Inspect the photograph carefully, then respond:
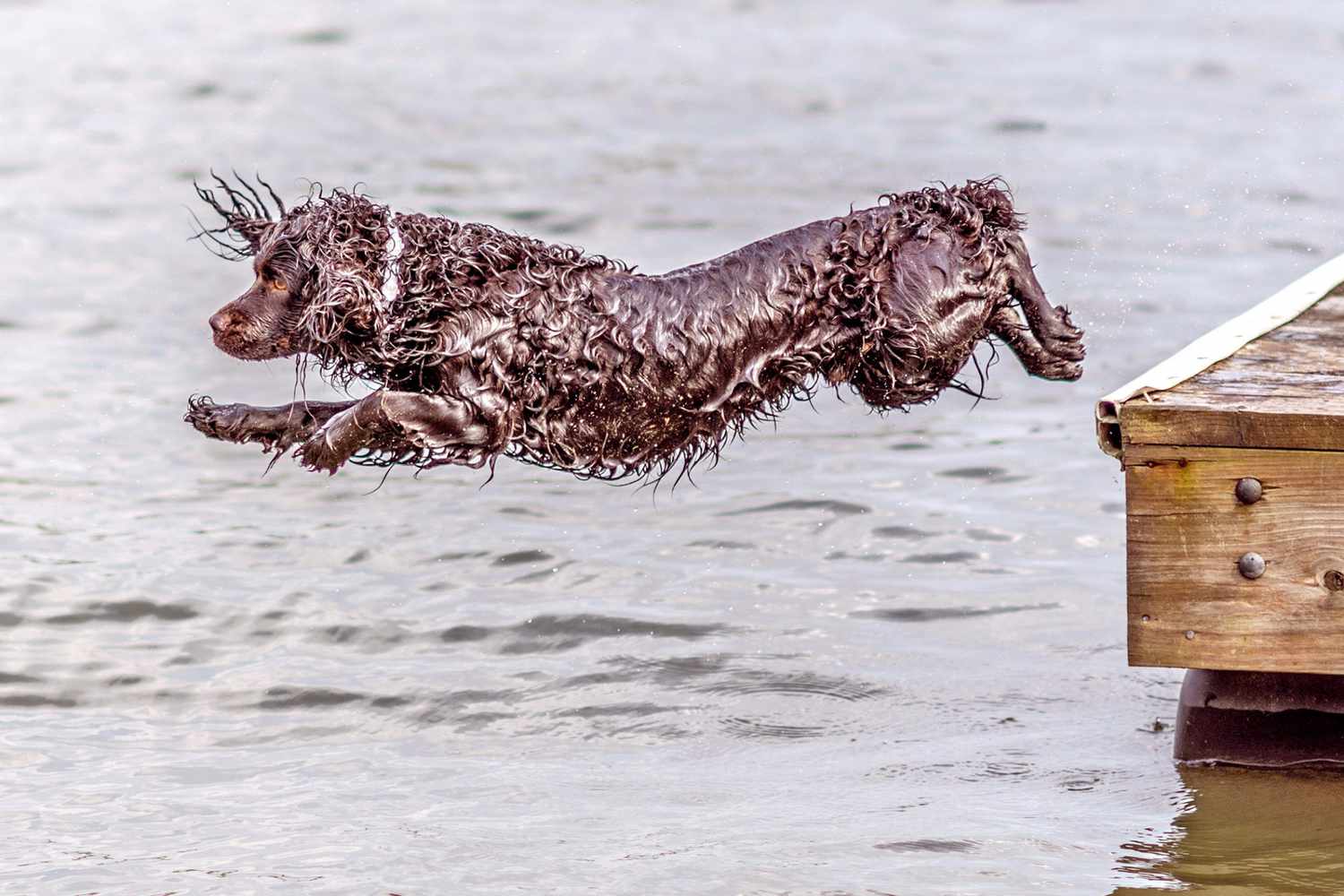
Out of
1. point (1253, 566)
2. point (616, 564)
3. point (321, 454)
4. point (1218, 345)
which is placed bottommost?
point (616, 564)

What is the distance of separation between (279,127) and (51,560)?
762 cm

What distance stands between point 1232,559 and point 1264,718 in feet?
2.69

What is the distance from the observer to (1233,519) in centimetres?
534

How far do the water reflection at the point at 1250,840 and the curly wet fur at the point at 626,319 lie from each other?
1591 millimetres

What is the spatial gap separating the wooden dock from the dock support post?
0.45m

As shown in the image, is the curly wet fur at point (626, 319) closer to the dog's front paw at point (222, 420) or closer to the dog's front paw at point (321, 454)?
the dog's front paw at point (321, 454)

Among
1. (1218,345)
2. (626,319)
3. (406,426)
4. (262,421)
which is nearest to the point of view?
(406,426)

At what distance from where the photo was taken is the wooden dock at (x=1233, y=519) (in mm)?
5258

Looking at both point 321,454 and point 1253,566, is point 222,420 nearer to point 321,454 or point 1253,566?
point 321,454

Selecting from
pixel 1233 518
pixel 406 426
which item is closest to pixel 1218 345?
pixel 1233 518

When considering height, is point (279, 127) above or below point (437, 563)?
above

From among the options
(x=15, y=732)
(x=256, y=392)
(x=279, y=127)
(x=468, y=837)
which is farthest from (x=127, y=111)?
(x=468, y=837)

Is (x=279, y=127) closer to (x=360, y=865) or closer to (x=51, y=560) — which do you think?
(x=51, y=560)

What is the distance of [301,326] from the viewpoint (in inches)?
181
